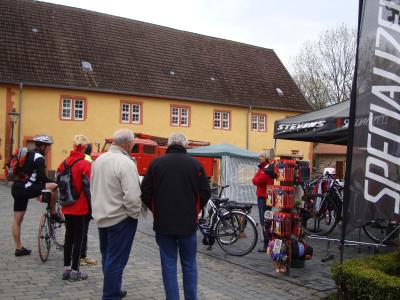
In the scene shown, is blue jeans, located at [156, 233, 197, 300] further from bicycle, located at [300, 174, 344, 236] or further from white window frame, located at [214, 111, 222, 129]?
white window frame, located at [214, 111, 222, 129]

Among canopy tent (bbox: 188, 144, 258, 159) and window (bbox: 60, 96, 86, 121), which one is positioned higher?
window (bbox: 60, 96, 86, 121)

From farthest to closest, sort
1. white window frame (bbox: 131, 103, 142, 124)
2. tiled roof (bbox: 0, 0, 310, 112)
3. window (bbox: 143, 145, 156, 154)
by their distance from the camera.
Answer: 1. white window frame (bbox: 131, 103, 142, 124)
2. tiled roof (bbox: 0, 0, 310, 112)
3. window (bbox: 143, 145, 156, 154)

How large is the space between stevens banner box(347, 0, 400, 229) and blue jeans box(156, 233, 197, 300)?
1.71 m

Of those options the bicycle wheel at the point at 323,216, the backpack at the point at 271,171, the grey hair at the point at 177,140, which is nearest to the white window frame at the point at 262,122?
the bicycle wheel at the point at 323,216

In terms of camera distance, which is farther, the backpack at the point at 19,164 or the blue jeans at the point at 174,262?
the backpack at the point at 19,164

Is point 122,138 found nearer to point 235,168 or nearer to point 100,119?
point 235,168

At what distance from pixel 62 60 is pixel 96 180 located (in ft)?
82.6

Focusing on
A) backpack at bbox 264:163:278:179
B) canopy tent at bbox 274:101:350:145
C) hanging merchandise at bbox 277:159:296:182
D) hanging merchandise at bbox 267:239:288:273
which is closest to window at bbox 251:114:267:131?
canopy tent at bbox 274:101:350:145

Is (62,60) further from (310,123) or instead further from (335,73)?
(335,73)

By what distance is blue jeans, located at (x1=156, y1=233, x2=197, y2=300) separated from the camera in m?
4.89

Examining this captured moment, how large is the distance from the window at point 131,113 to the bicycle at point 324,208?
20.4 m

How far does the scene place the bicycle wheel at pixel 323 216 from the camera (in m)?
10.7

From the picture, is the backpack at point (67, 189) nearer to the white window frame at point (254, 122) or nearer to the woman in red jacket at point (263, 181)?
the woman in red jacket at point (263, 181)

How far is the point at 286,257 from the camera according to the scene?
6.99 meters
